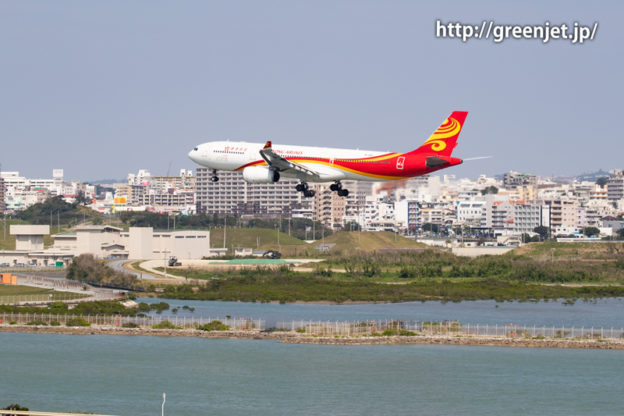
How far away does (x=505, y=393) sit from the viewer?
8281cm

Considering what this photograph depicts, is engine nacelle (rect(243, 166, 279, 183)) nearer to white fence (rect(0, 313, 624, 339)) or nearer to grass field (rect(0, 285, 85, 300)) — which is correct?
white fence (rect(0, 313, 624, 339))

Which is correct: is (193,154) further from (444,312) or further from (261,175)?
(444,312)

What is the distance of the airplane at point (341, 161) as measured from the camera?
75500 millimetres

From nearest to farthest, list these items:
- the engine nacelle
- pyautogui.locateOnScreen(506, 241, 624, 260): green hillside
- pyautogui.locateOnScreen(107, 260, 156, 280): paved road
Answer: the engine nacelle, pyautogui.locateOnScreen(107, 260, 156, 280): paved road, pyautogui.locateOnScreen(506, 241, 624, 260): green hillside

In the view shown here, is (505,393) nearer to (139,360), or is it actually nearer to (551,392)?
(551,392)

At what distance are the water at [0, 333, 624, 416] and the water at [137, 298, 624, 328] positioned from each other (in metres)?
16.5

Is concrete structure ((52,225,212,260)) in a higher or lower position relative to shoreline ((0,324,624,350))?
higher

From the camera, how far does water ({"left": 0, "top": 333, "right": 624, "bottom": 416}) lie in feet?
254

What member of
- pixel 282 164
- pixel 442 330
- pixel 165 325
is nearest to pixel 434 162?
pixel 282 164

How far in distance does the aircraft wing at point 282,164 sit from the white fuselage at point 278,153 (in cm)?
41

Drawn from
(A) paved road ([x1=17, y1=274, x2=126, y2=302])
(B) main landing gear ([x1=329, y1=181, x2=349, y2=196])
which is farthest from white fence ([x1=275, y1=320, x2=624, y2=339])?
(A) paved road ([x1=17, y1=274, x2=126, y2=302])

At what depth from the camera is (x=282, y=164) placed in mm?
78750

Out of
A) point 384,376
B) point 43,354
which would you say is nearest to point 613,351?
point 384,376

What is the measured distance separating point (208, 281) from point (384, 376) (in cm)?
6355
